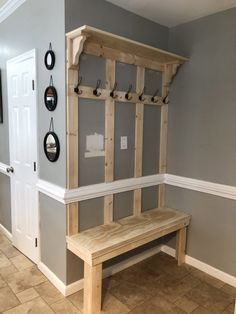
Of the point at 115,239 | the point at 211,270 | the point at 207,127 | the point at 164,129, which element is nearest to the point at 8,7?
the point at 164,129

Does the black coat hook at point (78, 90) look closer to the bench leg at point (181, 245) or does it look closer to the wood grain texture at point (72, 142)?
the wood grain texture at point (72, 142)

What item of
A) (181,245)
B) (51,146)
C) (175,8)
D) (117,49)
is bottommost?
(181,245)

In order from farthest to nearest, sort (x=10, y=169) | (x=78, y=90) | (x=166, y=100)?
(x=10, y=169)
(x=166, y=100)
(x=78, y=90)

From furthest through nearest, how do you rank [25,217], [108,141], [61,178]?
[25,217] < [108,141] < [61,178]

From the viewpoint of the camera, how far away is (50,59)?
2.24m

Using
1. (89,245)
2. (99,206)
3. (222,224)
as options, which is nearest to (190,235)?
(222,224)

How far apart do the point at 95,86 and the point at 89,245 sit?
4.47 feet

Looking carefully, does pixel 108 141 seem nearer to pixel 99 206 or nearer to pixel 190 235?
pixel 99 206

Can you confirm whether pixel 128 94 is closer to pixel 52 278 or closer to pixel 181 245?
pixel 181 245

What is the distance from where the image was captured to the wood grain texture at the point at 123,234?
2.06 meters

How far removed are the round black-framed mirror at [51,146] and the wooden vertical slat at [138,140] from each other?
0.87 m

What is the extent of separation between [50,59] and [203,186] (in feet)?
6.28

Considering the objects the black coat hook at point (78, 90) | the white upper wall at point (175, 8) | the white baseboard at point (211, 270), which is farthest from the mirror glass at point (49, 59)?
the white baseboard at point (211, 270)

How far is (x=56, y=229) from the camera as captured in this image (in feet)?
7.89
